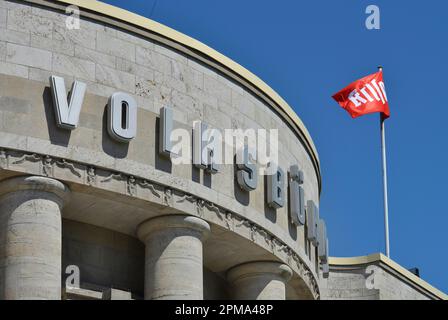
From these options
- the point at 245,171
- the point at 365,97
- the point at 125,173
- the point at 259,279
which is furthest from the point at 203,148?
the point at 365,97

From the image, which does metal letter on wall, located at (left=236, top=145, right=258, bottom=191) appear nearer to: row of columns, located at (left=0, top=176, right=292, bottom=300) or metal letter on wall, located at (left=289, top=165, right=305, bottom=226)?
row of columns, located at (left=0, top=176, right=292, bottom=300)

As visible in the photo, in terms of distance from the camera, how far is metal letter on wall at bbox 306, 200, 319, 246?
49.1 metres

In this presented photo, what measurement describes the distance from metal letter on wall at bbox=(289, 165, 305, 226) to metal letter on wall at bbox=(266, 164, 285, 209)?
3.04ft

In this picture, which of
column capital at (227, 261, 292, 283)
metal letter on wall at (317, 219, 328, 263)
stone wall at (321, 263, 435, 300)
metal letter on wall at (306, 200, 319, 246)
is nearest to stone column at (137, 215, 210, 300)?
column capital at (227, 261, 292, 283)

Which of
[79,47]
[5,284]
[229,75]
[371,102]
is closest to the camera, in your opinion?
[5,284]

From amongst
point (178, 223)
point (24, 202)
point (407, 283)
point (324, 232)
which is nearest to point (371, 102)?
point (407, 283)

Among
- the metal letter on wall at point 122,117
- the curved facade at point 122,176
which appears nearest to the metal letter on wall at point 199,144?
the curved facade at point 122,176

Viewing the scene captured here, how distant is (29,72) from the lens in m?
40.2

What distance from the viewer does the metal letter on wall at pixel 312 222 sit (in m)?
49.1

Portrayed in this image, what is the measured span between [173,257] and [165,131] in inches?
149

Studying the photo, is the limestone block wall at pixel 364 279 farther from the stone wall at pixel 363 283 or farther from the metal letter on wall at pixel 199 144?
the metal letter on wall at pixel 199 144
